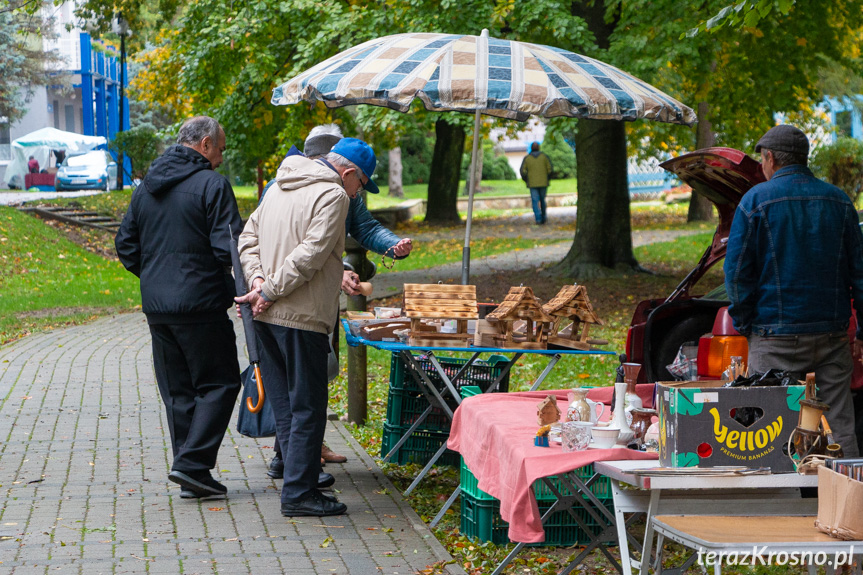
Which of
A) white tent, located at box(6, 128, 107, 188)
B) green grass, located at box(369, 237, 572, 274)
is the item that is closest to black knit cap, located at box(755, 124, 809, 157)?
green grass, located at box(369, 237, 572, 274)

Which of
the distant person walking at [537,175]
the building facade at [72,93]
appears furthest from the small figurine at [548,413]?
the building facade at [72,93]

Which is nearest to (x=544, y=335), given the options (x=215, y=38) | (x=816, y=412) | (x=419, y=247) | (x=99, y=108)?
(x=816, y=412)

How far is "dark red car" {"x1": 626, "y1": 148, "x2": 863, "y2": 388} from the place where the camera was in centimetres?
595

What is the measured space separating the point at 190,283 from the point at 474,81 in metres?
2.26

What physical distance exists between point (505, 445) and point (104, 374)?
7.18m

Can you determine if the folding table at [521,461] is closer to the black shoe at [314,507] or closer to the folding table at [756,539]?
the folding table at [756,539]

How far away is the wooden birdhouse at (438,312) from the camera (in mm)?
5789

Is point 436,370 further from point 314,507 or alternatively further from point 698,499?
point 698,499

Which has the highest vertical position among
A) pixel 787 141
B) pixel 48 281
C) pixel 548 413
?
pixel 787 141

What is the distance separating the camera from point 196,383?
6000mm

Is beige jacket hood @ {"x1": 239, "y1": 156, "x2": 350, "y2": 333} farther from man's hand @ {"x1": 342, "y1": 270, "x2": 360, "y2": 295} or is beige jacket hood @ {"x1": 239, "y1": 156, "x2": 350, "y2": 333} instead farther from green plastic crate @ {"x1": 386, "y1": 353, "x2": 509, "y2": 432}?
green plastic crate @ {"x1": 386, "y1": 353, "x2": 509, "y2": 432}

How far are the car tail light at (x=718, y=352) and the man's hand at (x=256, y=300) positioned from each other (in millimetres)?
2471

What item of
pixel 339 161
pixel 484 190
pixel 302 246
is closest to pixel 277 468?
pixel 302 246

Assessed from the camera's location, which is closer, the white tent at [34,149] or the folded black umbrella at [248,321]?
the folded black umbrella at [248,321]
